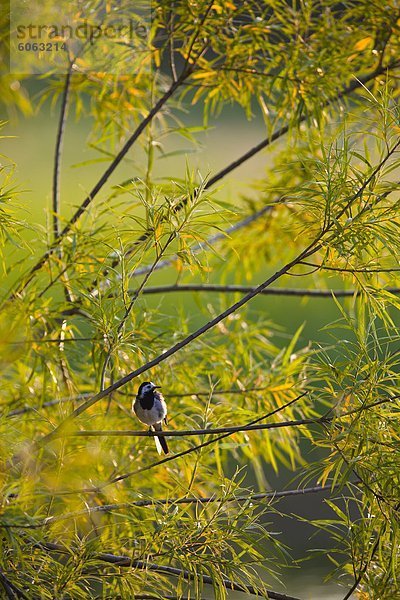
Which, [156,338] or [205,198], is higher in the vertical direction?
[205,198]

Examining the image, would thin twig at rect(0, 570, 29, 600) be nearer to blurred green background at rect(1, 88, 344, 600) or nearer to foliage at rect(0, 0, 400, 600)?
foliage at rect(0, 0, 400, 600)

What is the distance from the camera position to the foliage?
3.93ft

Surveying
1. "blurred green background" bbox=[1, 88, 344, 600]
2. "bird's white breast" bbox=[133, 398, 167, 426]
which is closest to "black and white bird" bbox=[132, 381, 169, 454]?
"bird's white breast" bbox=[133, 398, 167, 426]

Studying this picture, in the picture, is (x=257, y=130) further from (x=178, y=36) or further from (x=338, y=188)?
(x=338, y=188)

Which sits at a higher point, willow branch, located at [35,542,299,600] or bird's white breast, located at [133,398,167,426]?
bird's white breast, located at [133,398,167,426]

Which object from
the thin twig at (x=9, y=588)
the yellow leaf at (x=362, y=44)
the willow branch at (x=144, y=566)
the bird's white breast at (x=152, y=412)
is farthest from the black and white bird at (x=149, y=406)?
the yellow leaf at (x=362, y=44)

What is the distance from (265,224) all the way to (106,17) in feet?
2.56

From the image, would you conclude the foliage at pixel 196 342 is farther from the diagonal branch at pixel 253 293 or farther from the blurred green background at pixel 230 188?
the blurred green background at pixel 230 188

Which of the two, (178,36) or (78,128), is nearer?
(178,36)

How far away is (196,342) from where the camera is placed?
211cm

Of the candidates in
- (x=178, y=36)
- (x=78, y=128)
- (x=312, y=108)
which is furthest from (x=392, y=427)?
(x=78, y=128)

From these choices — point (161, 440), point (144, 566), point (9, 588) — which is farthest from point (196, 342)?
point (9, 588)

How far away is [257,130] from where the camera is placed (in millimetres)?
5348

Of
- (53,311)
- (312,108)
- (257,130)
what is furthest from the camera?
(257,130)
